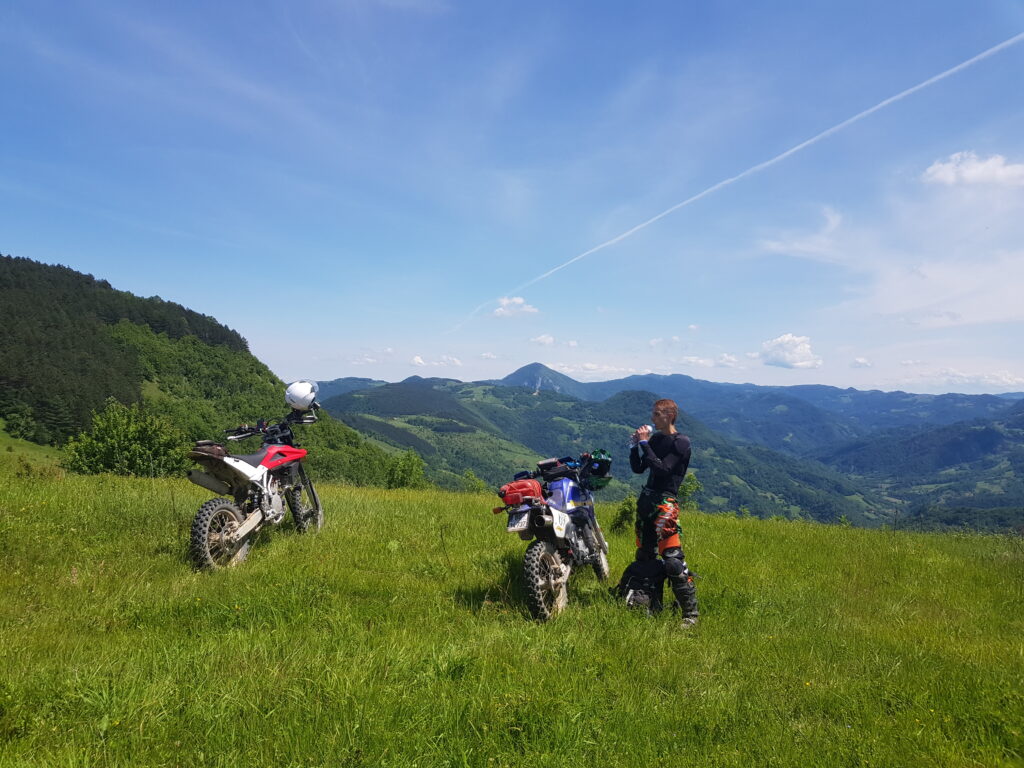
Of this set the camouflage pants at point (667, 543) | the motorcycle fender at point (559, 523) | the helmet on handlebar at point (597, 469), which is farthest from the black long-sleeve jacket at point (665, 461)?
the motorcycle fender at point (559, 523)

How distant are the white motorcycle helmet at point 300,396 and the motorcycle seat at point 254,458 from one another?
926mm

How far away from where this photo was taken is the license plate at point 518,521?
568 centimetres

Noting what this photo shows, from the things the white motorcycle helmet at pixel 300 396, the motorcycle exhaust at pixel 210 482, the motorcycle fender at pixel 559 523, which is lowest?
the motorcycle fender at pixel 559 523

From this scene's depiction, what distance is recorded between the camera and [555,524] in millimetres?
6062

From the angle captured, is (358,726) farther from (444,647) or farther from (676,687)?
(676,687)

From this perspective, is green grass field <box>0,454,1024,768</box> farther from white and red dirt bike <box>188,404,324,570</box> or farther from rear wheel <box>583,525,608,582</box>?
white and red dirt bike <box>188,404,324,570</box>

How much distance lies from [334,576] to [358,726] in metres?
3.37

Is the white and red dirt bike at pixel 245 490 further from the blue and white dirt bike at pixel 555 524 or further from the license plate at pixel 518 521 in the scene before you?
the license plate at pixel 518 521

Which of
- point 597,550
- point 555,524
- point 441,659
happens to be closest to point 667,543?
point 597,550

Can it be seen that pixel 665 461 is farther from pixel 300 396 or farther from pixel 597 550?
pixel 300 396

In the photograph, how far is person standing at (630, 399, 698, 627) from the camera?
20.1 ft

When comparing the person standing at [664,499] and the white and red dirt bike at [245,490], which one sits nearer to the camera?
the person standing at [664,499]

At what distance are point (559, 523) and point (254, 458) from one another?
14.4 feet

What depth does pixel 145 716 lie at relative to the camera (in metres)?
2.96
